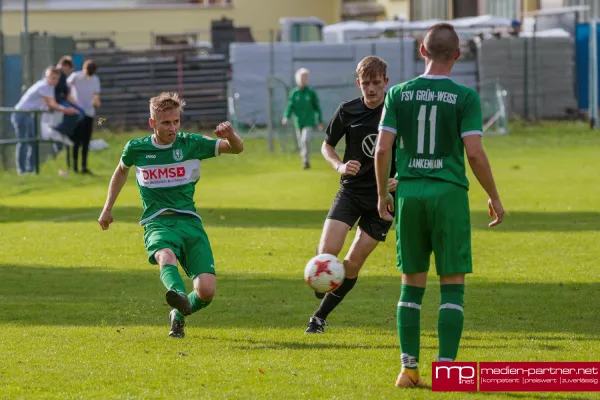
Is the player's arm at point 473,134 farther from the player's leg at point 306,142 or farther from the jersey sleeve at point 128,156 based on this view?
the player's leg at point 306,142

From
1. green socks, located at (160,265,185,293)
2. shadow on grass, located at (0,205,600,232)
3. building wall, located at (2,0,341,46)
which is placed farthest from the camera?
building wall, located at (2,0,341,46)

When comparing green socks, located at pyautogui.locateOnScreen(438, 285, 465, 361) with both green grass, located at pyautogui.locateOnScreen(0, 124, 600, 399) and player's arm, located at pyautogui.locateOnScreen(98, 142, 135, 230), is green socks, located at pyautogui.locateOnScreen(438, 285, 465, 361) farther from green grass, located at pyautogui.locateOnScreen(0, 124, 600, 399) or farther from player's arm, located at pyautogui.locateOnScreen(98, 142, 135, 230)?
player's arm, located at pyautogui.locateOnScreen(98, 142, 135, 230)

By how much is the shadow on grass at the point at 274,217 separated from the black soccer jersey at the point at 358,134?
21.9 ft

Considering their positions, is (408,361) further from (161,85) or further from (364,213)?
(161,85)

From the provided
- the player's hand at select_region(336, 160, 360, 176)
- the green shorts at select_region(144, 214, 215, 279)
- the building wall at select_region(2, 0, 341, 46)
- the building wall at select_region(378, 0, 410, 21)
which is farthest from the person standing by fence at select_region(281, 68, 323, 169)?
the building wall at select_region(2, 0, 341, 46)

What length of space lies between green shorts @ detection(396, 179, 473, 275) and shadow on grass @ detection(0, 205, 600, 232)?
8650 mm

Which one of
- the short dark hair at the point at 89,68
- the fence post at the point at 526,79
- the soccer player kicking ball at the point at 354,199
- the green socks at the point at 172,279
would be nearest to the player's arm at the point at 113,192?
the green socks at the point at 172,279

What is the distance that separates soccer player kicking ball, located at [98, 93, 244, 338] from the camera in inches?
340

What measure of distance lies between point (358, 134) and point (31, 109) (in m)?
15.7

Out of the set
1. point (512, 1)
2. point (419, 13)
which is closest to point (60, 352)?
point (512, 1)

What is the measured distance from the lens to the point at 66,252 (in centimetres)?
1401

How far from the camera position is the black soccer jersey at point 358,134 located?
9.04 m

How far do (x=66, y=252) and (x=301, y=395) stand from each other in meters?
7.64

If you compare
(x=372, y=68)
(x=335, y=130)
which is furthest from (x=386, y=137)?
(x=335, y=130)
